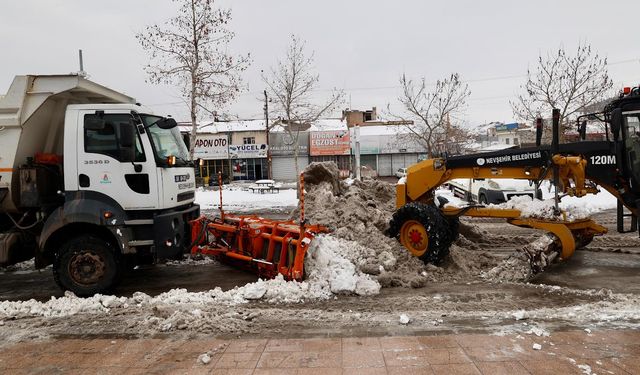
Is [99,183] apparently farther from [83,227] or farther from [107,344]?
[107,344]

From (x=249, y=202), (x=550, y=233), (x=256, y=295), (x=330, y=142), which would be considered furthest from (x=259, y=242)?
(x=330, y=142)

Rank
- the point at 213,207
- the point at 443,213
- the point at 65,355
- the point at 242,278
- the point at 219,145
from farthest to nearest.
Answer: the point at 219,145, the point at 213,207, the point at 443,213, the point at 242,278, the point at 65,355

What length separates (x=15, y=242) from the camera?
22.2 ft

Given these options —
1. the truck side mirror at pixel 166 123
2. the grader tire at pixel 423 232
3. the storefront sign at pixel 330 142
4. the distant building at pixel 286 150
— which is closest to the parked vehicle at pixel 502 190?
the grader tire at pixel 423 232

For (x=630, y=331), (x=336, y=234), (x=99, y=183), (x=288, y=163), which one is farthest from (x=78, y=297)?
(x=288, y=163)

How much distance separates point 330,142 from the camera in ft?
150

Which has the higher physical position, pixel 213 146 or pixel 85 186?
pixel 213 146

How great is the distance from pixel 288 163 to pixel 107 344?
42.1 metres

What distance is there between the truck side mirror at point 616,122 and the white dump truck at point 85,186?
6.72 metres

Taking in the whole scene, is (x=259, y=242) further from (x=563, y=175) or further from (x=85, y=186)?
(x=563, y=175)

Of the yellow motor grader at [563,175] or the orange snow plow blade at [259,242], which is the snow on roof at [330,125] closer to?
the yellow motor grader at [563,175]

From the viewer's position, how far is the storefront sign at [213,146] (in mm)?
46406

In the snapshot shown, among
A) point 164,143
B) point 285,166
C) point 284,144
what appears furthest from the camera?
point 285,166

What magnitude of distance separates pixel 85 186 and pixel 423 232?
5.35 m
